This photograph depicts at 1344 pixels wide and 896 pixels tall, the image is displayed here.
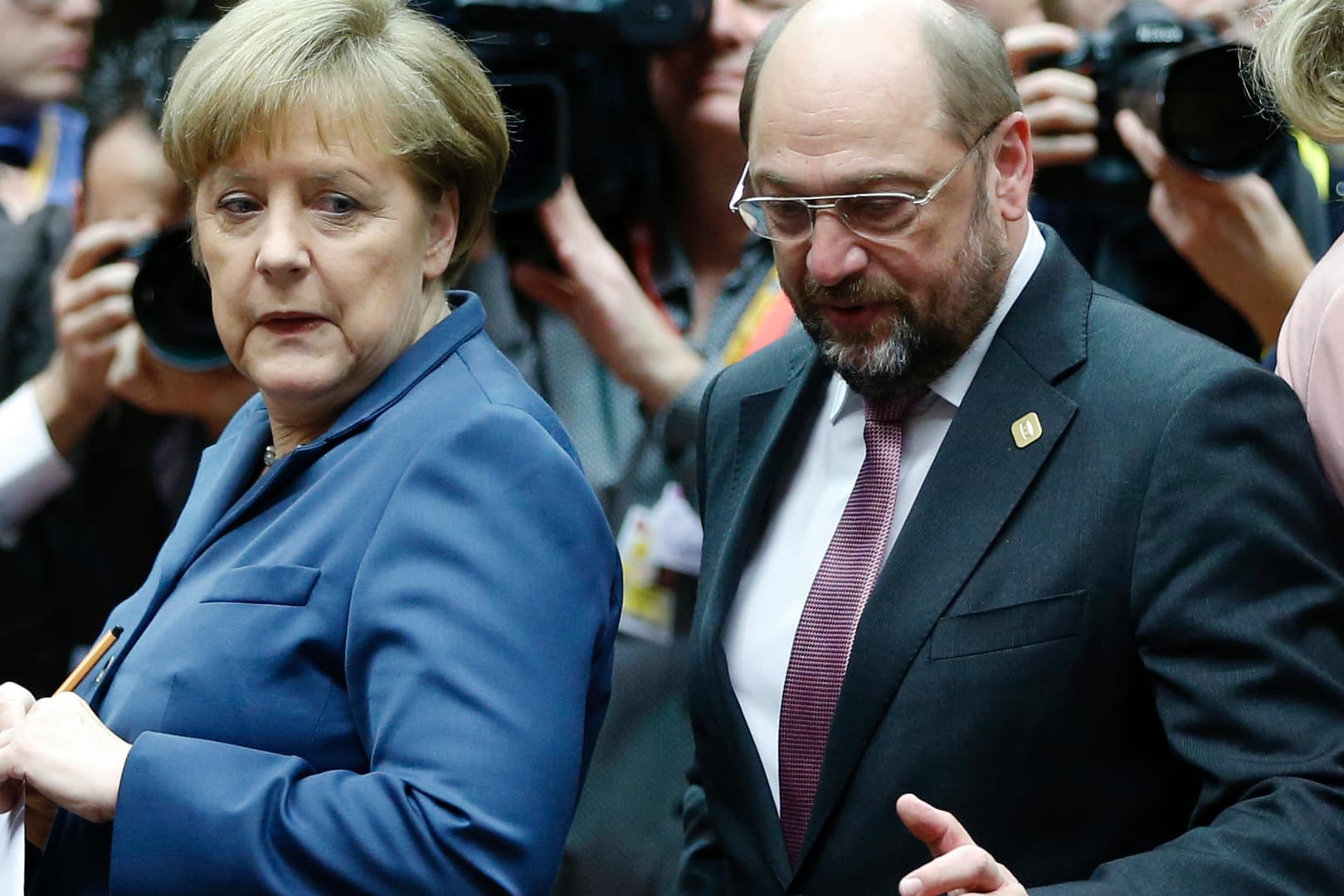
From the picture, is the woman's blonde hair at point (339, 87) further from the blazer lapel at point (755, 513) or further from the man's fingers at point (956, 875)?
the man's fingers at point (956, 875)

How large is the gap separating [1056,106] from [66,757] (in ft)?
4.89

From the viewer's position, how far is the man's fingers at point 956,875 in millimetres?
1186

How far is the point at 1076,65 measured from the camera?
2244mm

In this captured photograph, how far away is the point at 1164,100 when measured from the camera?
205cm

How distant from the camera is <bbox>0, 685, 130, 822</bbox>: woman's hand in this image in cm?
126

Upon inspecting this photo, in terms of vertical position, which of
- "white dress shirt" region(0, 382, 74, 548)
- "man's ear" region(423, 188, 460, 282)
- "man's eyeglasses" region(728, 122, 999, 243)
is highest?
"man's ear" region(423, 188, 460, 282)

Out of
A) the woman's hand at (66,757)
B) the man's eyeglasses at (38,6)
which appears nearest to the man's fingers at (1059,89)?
the woman's hand at (66,757)

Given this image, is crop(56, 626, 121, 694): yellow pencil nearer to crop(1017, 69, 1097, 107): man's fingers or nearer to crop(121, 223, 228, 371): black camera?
crop(121, 223, 228, 371): black camera

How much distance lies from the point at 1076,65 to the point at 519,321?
2.91 ft

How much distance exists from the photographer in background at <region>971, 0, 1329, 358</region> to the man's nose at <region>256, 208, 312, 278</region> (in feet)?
3.73

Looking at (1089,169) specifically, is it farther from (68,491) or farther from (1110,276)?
(68,491)

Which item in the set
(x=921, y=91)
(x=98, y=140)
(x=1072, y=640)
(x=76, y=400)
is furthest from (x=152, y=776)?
(x=98, y=140)

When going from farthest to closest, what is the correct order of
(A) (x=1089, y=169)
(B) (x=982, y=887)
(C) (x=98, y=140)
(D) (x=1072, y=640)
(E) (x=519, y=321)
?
(C) (x=98, y=140) < (E) (x=519, y=321) < (A) (x=1089, y=169) < (D) (x=1072, y=640) < (B) (x=982, y=887)

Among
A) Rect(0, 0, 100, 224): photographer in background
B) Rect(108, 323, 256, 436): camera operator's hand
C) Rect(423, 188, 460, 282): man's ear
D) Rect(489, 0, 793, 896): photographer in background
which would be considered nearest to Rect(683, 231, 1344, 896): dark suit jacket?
Rect(423, 188, 460, 282): man's ear
